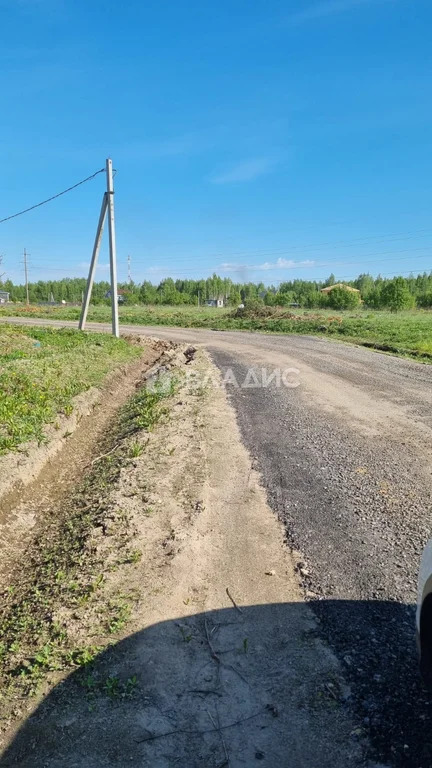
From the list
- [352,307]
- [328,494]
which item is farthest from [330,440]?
[352,307]

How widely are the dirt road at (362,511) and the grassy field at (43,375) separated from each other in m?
3.02

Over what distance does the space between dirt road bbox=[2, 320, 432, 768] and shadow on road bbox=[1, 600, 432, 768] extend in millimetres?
13

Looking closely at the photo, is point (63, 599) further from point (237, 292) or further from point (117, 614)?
point (237, 292)

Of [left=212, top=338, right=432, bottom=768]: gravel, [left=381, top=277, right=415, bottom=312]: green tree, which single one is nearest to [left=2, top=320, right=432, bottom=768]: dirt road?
[left=212, top=338, right=432, bottom=768]: gravel

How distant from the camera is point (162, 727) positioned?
224cm

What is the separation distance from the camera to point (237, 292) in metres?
125

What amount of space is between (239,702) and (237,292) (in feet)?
411

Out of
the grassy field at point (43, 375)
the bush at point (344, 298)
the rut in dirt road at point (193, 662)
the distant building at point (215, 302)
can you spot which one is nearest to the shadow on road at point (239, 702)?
the rut in dirt road at point (193, 662)

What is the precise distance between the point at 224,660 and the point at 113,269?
58.9 ft

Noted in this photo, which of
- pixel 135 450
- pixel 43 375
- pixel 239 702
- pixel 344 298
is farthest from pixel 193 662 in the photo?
pixel 344 298

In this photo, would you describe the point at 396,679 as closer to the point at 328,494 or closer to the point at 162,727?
the point at 162,727

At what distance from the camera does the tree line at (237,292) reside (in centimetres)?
7494

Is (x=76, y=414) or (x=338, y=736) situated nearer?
(x=338, y=736)

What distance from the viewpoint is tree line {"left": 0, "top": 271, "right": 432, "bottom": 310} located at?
74.9 m
